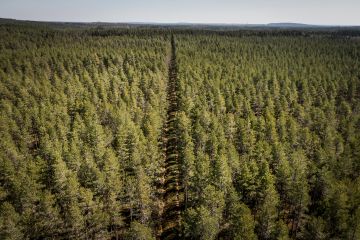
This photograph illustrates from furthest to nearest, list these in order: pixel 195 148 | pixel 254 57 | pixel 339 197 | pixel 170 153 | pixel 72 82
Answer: pixel 254 57, pixel 72 82, pixel 170 153, pixel 195 148, pixel 339 197

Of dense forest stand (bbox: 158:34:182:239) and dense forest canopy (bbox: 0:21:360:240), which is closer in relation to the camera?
dense forest canopy (bbox: 0:21:360:240)

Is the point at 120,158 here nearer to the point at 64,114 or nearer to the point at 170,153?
the point at 170,153

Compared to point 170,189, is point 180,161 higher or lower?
higher

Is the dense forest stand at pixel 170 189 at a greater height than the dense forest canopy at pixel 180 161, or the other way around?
the dense forest canopy at pixel 180 161

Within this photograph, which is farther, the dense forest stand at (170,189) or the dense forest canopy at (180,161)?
the dense forest stand at (170,189)

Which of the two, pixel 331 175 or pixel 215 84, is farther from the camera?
pixel 215 84

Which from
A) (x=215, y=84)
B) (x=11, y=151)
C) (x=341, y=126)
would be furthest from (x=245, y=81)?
(x=11, y=151)

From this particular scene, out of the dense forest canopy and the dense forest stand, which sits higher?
the dense forest canopy

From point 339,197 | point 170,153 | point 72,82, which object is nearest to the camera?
point 339,197
